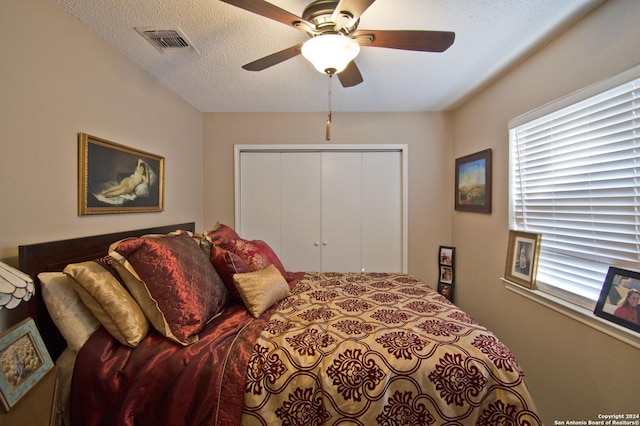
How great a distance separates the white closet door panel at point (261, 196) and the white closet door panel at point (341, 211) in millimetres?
556

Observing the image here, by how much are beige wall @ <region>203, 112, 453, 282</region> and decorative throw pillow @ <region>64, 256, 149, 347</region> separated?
1.80 metres

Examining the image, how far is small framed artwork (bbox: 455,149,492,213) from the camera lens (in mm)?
2221

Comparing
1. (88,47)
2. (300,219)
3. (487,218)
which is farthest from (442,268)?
(88,47)

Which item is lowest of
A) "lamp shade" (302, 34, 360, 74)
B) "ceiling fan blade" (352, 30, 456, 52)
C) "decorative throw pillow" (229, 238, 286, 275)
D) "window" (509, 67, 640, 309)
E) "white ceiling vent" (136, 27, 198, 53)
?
"decorative throw pillow" (229, 238, 286, 275)

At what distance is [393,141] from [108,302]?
2771mm

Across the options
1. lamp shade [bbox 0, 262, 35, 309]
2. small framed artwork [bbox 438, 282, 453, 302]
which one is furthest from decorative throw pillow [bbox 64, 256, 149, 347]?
small framed artwork [bbox 438, 282, 453, 302]

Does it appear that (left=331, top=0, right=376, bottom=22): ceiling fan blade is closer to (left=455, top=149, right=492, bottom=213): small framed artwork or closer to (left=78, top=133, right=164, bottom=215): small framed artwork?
(left=78, top=133, right=164, bottom=215): small framed artwork

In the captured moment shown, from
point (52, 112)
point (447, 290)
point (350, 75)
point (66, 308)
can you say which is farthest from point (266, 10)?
point (447, 290)

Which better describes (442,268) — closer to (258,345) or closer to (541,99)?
(541,99)

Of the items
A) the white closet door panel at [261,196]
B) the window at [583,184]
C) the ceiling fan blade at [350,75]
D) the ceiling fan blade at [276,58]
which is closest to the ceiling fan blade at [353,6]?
the ceiling fan blade at [276,58]

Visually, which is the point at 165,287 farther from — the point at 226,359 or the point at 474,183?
the point at 474,183

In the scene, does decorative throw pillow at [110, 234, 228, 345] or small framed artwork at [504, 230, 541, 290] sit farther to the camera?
small framed artwork at [504, 230, 541, 290]

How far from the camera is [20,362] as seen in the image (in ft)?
2.91

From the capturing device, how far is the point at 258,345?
1.17m
